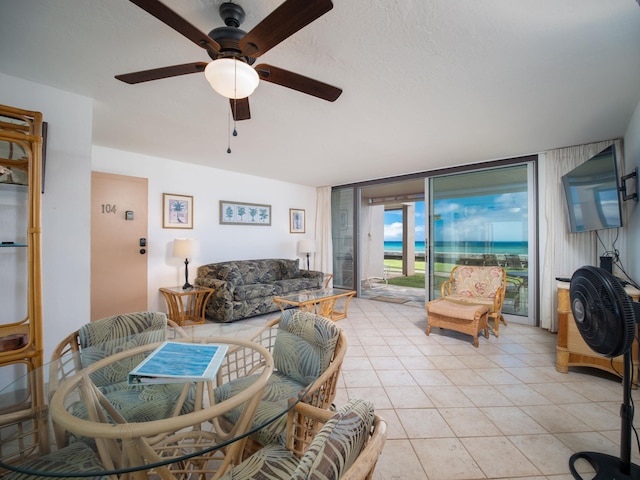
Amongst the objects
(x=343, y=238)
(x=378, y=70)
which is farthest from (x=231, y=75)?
(x=343, y=238)

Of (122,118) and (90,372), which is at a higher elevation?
(122,118)

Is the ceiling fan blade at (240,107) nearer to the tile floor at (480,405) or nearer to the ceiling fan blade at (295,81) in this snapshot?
the ceiling fan blade at (295,81)

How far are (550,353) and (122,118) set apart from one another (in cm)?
496

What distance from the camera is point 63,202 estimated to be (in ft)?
7.03

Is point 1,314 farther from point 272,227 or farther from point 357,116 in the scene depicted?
point 272,227

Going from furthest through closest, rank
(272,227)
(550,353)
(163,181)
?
1. (272,227)
2. (163,181)
3. (550,353)

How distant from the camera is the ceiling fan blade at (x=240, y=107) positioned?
181cm

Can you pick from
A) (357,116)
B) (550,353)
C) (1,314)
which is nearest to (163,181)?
(1,314)

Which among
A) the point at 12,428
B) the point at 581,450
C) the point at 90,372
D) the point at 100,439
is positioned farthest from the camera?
the point at 581,450

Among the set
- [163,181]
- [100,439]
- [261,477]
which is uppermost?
[163,181]

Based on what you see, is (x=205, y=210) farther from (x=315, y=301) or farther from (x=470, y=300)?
(x=470, y=300)

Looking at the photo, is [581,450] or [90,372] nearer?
[90,372]

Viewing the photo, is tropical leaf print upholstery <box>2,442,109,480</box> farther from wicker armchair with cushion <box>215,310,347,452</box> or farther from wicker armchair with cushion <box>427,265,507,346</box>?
wicker armchair with cushion <box>427,265,507,346</box>

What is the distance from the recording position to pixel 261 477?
88 centimetres
